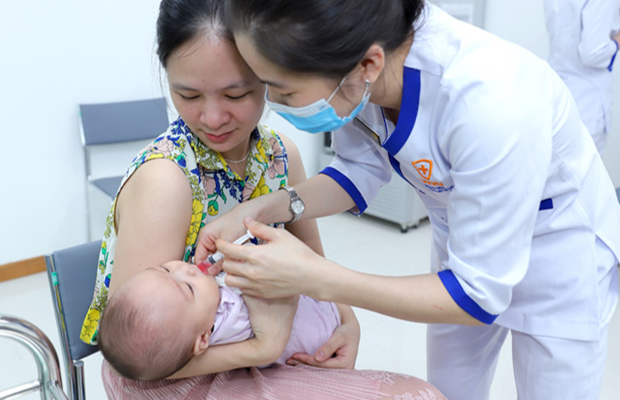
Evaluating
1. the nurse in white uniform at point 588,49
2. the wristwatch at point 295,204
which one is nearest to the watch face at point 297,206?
the wristwatch at point 295,204

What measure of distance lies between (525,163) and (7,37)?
291 cm

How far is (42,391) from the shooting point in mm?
1150

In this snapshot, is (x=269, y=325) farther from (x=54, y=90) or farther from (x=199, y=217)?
(x=54, y=90)

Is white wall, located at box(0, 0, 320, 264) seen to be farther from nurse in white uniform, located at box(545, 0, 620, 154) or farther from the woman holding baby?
nurse in white uniform, located at box(545, 0, 620, 154)

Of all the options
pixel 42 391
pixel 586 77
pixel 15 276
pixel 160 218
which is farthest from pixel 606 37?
pixel 15 276

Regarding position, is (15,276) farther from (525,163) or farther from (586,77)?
(586,77)

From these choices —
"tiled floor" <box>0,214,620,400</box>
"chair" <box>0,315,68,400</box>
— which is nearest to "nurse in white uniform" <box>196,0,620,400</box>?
"chair" <box>0,315,68,400</box>

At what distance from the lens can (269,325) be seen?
3.64 feet

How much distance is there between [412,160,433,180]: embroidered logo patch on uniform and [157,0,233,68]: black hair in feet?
1.37

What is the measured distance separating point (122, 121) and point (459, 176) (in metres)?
2.74

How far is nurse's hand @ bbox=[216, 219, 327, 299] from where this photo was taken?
1.01 metres

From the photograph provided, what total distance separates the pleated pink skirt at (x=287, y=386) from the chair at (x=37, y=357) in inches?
4.9

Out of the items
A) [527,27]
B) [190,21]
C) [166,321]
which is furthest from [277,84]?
[527,27]

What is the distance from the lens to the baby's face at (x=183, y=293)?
40.8 inches
